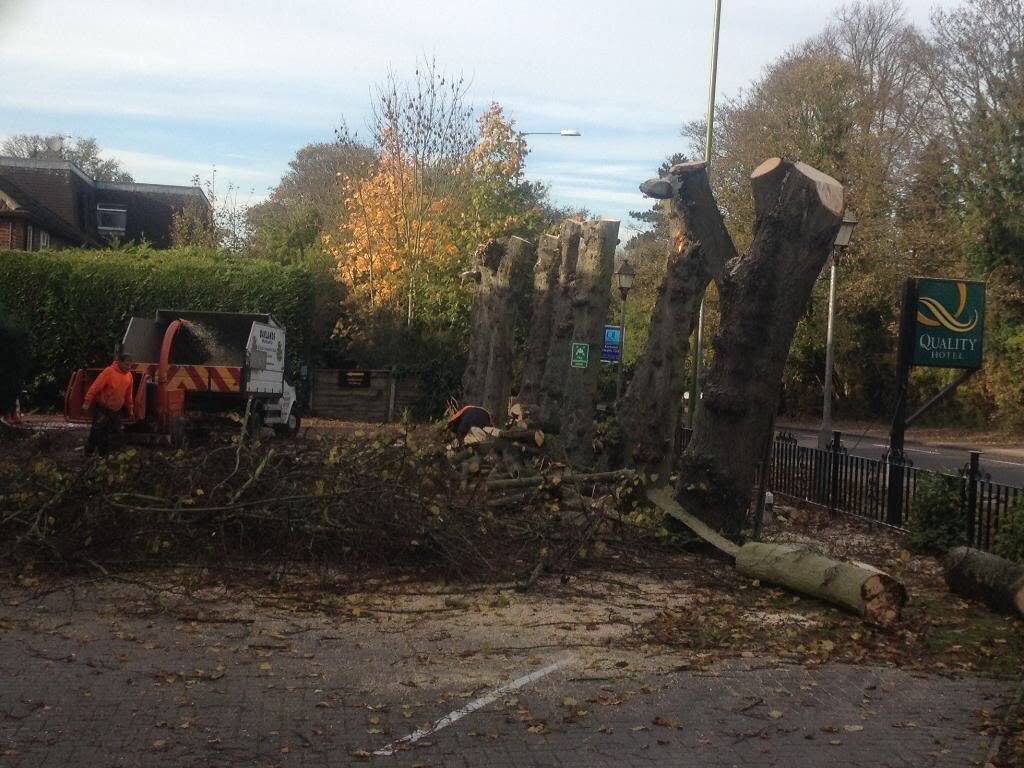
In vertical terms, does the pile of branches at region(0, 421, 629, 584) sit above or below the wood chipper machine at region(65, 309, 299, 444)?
below

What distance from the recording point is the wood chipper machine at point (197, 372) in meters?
19.1

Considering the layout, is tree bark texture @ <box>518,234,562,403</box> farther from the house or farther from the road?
the house

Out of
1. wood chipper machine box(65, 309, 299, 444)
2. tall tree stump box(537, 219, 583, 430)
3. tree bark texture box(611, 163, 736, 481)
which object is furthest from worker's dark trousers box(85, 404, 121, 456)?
tree bark texture box(611, 163, 736, 481)

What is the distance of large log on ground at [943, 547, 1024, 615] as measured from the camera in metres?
9.09

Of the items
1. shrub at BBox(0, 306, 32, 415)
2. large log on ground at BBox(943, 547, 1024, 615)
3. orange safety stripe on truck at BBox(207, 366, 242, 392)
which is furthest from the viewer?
orange safety stripe on truck at BBox(207, 366, 242, 392)

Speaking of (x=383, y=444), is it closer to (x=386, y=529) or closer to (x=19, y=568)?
(x=386, y=529)

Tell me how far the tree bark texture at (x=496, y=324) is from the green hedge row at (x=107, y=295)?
31.6 ft

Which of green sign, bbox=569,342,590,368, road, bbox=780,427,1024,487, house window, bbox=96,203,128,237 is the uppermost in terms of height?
house window, bbox=96,203,128,237

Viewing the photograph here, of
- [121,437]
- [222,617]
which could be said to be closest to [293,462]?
[222,617]

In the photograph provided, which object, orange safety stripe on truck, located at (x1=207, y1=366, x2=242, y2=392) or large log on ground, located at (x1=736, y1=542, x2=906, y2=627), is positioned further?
orange safety stripe on truck, located at (x1=207, y1=366, x2=242, y2=392)

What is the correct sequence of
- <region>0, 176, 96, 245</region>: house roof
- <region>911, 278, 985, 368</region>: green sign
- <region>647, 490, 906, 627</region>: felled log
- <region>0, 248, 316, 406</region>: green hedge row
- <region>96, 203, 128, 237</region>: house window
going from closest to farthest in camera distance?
<region>647, 490, 906, 627</region>: felled log → <region>911, 278, 985, 368</region>: green sign → <region>0, 248, 316, 406</region>: green hedge row → <region>0, 176, 96, 245</region>: house roof → <region>96, 203, 128, 237</region>: house window

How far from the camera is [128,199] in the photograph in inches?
2346

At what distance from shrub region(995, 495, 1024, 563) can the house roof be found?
42024 mm

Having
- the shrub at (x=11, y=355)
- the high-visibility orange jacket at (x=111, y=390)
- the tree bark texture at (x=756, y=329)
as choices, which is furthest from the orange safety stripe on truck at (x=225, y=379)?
the tree bark texture at (x=756, y=329)
